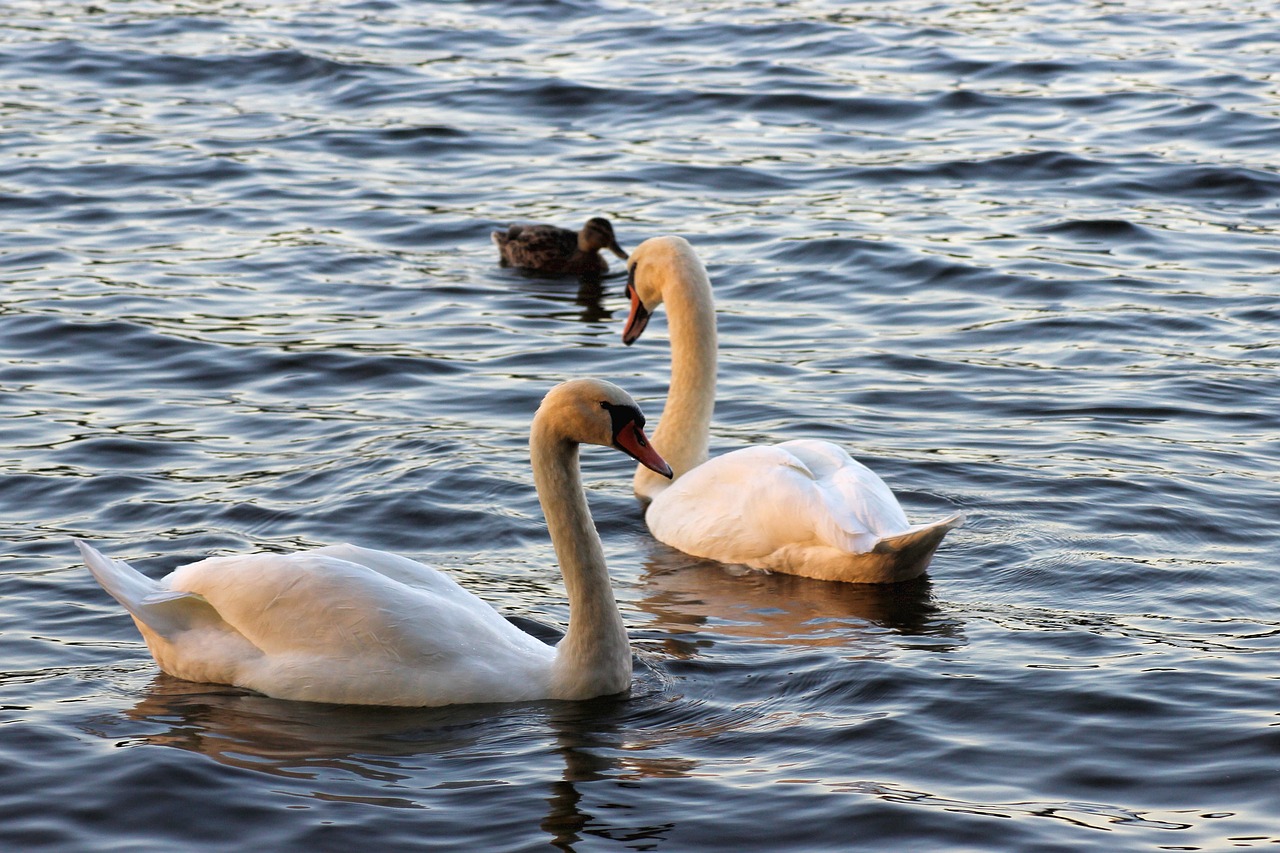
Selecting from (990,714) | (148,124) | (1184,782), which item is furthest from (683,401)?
(148,124)

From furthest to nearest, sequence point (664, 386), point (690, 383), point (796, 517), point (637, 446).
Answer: point (664, 386)
point (690, 383)
point (796, 517)
point (637, 446)

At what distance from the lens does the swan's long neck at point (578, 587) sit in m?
6.53

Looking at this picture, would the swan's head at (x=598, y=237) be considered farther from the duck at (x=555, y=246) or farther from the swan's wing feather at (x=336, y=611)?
the swan's wing feather at (x=336, y=611)

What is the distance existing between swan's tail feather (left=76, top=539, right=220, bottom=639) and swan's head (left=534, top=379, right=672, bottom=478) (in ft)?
4.46

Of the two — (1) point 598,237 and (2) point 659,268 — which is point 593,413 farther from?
(1) point 598,237

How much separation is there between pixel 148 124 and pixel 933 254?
7.60m

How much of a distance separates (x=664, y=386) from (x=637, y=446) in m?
4.43

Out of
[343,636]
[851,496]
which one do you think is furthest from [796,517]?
[343,636]

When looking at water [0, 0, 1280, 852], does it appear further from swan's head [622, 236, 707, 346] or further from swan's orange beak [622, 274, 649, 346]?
swan's head [622, 236, 707, 346]

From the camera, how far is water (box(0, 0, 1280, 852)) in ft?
19.6

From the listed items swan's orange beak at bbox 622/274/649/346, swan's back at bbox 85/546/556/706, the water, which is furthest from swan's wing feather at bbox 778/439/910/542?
swan's orange beak at bbox 622/274/649/346

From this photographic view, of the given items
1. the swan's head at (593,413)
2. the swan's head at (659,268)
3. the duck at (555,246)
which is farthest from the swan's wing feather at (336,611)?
the duck at (555,246)

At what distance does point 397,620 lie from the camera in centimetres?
642

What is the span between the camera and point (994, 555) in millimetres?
8227
